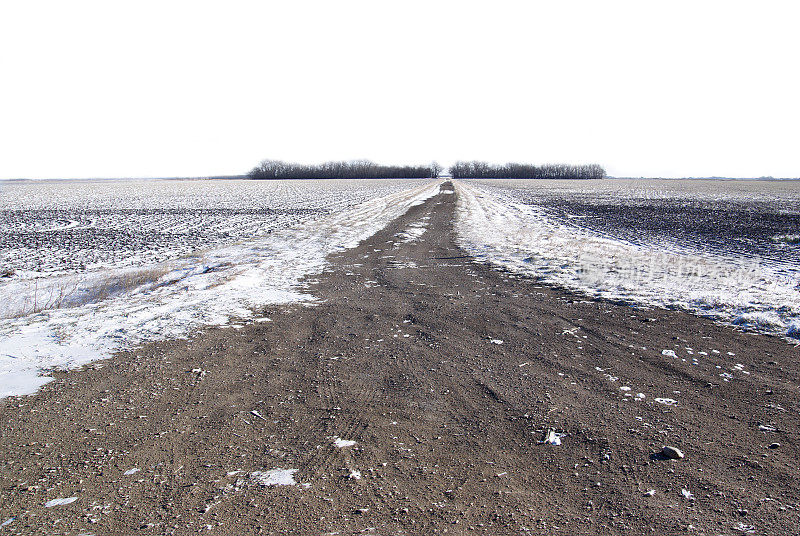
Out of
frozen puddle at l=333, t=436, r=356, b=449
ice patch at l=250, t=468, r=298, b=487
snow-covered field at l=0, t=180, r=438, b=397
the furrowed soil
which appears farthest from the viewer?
snow-covered field at l=0, t=180, r=438, b=397

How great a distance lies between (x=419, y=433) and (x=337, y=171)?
157m

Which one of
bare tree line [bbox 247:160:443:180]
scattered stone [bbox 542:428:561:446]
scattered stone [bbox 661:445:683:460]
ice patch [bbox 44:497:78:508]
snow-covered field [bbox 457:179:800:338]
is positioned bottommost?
ice patch [bbox 44:497:78:508]

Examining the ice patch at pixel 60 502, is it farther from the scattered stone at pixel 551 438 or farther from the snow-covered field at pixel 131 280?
the scattered stone at pixel 551 438

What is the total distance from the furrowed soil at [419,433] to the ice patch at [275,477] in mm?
14

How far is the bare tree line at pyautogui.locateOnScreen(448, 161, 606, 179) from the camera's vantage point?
164000 mm

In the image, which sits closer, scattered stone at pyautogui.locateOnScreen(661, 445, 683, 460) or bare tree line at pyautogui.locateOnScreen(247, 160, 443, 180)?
scattered stone at pyautogui.locateOnScreen(661, 445, 683, 460)

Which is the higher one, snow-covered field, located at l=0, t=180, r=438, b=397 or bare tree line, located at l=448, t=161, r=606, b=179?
bare tree line, located at l=448, t=161, r=606, b=179

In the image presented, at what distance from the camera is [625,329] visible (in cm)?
658

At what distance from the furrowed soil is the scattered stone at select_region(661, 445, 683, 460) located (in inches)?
1.6

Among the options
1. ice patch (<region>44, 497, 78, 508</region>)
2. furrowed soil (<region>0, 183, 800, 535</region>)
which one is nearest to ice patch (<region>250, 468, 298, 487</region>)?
furrowed soil (<region>0, 183, 800, 535</region>)

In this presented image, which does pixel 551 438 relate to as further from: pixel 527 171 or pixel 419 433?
pixel 527 171

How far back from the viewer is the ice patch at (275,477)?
128 inches

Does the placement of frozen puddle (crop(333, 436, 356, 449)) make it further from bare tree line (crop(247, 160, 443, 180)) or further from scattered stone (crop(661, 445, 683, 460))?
bare tree line (crop(247, 160, 443, 180))

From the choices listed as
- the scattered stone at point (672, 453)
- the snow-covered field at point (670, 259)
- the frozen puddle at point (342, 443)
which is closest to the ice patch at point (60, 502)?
the frozen puddle at point (342, 443)
